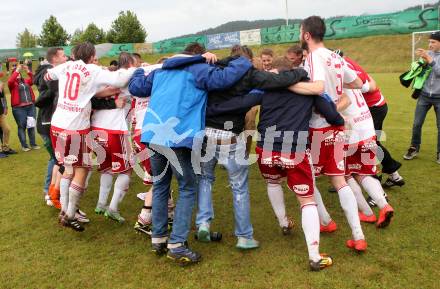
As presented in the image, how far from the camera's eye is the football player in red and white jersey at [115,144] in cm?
495

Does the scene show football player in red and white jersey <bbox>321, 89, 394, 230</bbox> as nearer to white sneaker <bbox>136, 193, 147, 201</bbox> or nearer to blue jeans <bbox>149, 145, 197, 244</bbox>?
blue jeans <bbox>149, 145, 197, 244</bbox>

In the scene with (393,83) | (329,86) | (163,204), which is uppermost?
(329,86)

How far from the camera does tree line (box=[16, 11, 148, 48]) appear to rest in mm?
61406

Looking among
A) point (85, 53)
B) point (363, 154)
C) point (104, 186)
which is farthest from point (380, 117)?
point (85, 53)

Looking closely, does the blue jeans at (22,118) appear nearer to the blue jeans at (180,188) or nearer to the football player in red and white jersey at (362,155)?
the blue jeans at (180,188)

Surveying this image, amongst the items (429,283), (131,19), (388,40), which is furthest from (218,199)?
(131,19)

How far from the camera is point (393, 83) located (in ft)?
68.5

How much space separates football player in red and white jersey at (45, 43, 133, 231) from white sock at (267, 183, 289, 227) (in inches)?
77.9

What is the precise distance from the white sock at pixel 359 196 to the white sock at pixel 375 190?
0.34 feet

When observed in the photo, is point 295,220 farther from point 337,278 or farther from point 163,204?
point 163,204

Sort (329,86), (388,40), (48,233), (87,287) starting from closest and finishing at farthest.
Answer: (87,287), (329,86), (48,233), (388,40)

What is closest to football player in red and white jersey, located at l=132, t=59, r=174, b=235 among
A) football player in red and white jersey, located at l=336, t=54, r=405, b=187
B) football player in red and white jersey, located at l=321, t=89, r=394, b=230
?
football player in red and white jersey, located at l=321, t=89, r=394, b=230

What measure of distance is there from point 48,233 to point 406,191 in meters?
4.84

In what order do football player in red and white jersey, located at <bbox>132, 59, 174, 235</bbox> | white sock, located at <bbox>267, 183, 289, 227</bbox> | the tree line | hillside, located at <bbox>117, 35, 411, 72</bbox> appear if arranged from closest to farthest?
white sock, located at <bbox>267, 183, 289, 227</bbox>
football player in red and white jersey, located at <bbox>132, 59, 174, 235</bbox>
hillside, located at <bbox>117, 35, 411, 72</bbox>
the tree line
